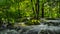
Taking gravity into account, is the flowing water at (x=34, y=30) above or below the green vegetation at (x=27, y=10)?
below

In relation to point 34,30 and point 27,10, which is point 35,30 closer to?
point 34,30

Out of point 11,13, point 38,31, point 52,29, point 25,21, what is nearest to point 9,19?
point 11,13

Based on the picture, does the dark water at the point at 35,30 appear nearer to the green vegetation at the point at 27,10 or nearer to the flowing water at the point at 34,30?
the flowing water at the point at 34,30

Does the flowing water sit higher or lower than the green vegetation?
lower

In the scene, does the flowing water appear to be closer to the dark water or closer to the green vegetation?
the dark water

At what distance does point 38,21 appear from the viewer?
398 centimetres

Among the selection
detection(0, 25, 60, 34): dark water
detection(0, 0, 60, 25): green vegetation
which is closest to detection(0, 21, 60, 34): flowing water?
detection(0, 25, 60, 34): dark water

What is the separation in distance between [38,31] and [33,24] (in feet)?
1.14

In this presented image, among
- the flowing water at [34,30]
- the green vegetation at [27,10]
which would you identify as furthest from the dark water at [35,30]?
the green vegetation at [27,10]

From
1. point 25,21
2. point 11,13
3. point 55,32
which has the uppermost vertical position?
point 11,13

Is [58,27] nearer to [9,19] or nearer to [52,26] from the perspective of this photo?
[52,26]

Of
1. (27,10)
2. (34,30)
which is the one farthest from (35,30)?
(27,10)

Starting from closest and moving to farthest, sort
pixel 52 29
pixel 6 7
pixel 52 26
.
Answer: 1. pixel 6 7
2. pixel 52 29
3. pixel 52 26

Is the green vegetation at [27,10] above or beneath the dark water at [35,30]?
above
